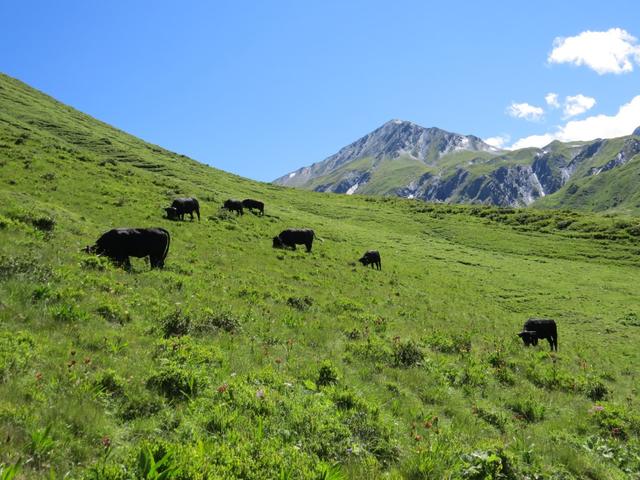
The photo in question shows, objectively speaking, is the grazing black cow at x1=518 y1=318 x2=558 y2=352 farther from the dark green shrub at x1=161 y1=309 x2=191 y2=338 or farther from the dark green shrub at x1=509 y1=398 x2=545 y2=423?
the dark green shrub at x1=161 y1=309 x2=191 y2=338

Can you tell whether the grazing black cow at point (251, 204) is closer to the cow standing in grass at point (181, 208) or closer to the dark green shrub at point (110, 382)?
the cow standing in grass at point (181, 208)

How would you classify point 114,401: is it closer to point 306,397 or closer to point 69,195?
point 306,397

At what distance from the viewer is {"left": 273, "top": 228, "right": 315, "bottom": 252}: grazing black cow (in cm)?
3528

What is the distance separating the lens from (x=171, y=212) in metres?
34.9

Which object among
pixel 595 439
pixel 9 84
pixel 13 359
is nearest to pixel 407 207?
pixel 595 439

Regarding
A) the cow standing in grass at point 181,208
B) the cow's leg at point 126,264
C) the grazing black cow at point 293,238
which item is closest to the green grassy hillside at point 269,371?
the cow's leg at point 126,264

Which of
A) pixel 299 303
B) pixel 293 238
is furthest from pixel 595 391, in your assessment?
pixel 293 238

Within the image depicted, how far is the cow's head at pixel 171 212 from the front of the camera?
34.6 meters

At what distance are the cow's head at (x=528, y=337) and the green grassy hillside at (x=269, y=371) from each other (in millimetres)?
477

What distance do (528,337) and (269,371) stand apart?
57.8 feet

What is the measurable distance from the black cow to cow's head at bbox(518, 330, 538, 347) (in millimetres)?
18548

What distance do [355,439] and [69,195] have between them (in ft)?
107

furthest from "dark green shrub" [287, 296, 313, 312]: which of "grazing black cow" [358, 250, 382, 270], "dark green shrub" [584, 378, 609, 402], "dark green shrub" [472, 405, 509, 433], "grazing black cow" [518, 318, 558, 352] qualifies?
"grazing black cow" [358, 250, 382, 270]

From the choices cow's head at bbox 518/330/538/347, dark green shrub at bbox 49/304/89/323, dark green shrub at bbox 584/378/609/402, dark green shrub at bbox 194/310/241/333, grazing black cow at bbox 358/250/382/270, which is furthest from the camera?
grazing black cow at bbox 358/250/382/270
